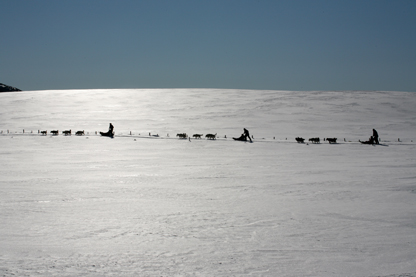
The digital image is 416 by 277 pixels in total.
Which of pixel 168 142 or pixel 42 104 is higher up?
pixel 42 104

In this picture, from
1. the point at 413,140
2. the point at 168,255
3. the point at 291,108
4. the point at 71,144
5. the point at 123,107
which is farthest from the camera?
the point at 123,107

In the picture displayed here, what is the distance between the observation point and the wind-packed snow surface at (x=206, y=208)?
16.9 ft

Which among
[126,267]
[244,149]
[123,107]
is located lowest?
[126,267]

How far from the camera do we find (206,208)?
26.0 ft

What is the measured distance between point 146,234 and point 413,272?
389 centimetres

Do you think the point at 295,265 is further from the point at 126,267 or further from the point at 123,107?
the point at 123,107

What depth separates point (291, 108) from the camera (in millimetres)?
40688

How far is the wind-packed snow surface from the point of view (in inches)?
203

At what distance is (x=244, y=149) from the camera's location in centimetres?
2048

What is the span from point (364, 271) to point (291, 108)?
36.8 metres

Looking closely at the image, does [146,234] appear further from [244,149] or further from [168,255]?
[244,149]

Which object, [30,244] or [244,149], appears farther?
[244,149]

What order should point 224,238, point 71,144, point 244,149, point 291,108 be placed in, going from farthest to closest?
point 291,108 < point 71,144 < point 244,149 < point 224,238

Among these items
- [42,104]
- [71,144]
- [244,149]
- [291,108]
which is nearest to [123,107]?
[42,104]
